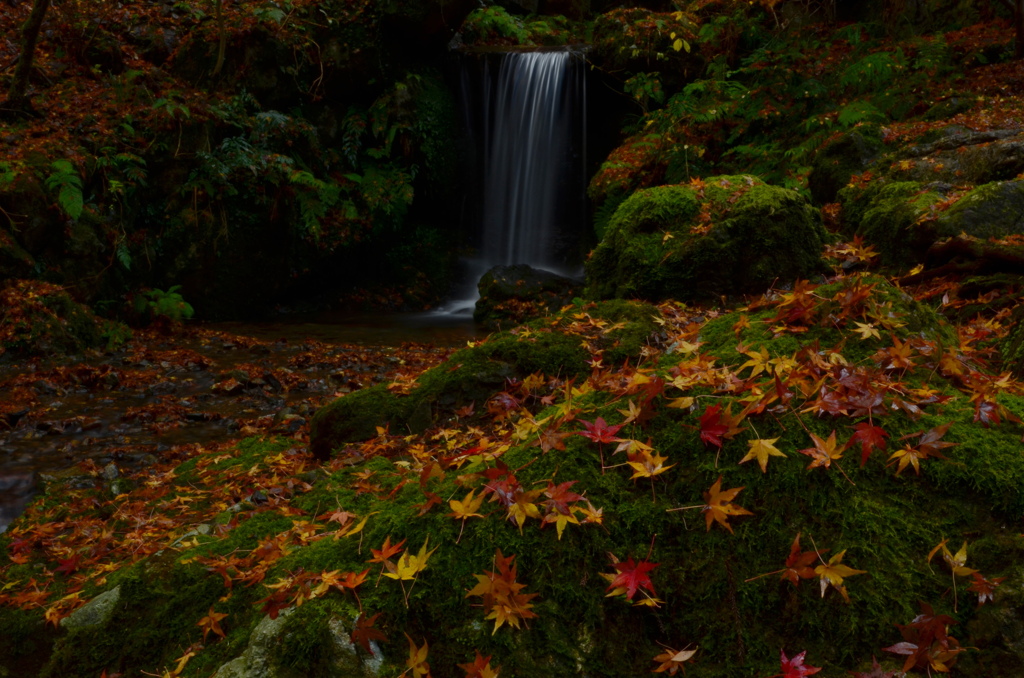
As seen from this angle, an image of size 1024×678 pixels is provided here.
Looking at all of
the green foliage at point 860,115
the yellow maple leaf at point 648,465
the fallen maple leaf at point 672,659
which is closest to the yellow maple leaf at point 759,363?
the yellow maple leaf at point 648,465

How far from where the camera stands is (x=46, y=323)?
737 centimetres

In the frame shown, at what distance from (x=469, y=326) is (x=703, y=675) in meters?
9.67

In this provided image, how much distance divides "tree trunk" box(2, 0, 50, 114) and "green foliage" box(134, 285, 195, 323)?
3022 millimetres

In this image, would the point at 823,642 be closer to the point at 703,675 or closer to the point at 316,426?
the point at 703,675

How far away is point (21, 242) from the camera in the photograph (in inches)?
312

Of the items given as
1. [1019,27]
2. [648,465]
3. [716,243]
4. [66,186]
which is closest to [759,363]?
[648,465]

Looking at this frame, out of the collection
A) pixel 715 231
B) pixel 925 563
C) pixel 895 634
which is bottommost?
pixel 895 634

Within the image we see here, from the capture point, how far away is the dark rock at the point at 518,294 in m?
10.6

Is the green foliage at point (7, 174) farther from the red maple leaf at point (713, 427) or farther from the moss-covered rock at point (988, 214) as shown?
the moss-covered rock at point (988, 214)

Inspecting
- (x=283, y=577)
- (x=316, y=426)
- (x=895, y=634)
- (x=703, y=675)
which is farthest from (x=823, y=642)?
(x=316, y=426)

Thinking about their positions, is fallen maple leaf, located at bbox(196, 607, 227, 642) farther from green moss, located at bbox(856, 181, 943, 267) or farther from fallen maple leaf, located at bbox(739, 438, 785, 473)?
green moss, located at bbox(856, 181, 943, 267)

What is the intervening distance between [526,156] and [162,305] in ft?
26.9

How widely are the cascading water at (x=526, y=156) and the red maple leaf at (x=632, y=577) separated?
11983mm

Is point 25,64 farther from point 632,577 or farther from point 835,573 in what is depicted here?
point 835,573
